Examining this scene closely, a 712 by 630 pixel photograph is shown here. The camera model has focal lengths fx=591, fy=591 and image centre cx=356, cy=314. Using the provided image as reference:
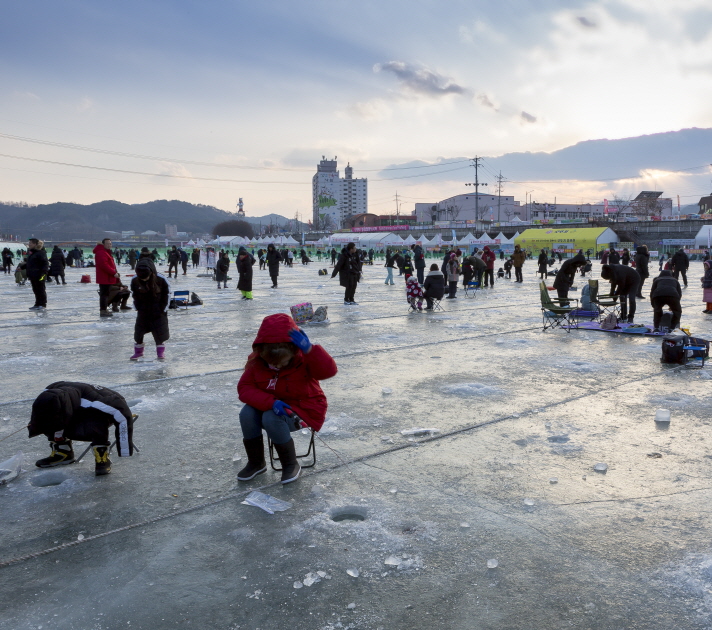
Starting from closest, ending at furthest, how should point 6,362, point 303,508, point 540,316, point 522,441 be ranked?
point 303,508 → point 522,441 → point 6,362 → point 540,316

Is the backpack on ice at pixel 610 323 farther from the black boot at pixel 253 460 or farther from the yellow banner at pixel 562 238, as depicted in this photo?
the yellow banner at pixel 562 238

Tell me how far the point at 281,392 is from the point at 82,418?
1409 millimetres

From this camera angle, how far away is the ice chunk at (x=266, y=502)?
12.1 feet

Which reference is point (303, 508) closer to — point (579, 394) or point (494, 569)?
point (494, 569)

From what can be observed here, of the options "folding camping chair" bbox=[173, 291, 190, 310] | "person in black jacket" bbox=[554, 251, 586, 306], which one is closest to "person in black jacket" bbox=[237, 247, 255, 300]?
"folding camping chair" bbox=[173, 291, 190, 310]

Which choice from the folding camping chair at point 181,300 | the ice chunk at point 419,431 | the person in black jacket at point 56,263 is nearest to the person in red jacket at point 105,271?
the folding camping chair at point 181,300

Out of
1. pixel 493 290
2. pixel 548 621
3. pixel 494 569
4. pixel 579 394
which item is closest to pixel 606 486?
pixel 494 569

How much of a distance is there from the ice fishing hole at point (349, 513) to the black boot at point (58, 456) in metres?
2.19

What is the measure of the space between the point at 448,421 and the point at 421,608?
290 centimetres

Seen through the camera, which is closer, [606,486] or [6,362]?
[606,486]

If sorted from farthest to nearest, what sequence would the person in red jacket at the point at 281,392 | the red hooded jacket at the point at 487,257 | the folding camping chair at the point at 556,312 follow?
the red hooded jacket at the point at 487,257
the folding camping chair at the point at 556,312
the person in red jacket at the point at 281,392

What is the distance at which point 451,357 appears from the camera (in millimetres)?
8641

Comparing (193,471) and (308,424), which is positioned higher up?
(308,424)

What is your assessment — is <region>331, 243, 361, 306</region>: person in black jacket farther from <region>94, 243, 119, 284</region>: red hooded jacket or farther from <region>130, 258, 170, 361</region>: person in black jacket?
<region>130, 258, 170, 361</region>: person in black jacket
